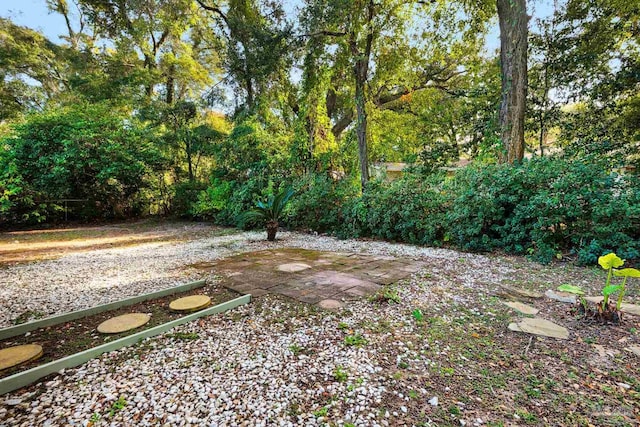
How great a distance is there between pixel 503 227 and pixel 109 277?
14.7ft

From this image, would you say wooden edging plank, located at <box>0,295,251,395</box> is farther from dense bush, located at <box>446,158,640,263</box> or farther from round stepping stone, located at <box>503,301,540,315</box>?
dense bush, located at <box>446,158,640,263</box>

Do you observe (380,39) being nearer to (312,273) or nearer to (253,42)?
(253,42)

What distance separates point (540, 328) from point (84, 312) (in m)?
2.84

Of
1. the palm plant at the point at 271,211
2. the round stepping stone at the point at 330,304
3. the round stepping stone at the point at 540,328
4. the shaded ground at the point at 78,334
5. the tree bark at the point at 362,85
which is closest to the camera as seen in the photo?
the shaded ground at the point at 78,334

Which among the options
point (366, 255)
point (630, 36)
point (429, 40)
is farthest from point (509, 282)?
point (429, 40)

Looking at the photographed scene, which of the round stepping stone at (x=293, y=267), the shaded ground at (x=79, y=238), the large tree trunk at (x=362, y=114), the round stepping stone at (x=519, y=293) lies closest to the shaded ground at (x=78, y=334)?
the round stepping stone at (x=293, y=267)

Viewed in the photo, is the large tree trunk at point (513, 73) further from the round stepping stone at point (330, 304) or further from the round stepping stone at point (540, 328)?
the round stepping stone at point (330, 304)

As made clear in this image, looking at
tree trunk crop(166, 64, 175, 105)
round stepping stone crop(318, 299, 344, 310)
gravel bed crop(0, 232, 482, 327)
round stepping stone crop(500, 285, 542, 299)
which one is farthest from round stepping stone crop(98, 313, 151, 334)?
tree trunk crop(166, 64, 175, 105)

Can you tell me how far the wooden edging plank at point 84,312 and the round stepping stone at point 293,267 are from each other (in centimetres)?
86

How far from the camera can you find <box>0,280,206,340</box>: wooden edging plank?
159 cm

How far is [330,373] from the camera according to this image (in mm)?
1264

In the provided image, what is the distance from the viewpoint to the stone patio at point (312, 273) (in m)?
2.27

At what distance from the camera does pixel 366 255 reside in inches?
141

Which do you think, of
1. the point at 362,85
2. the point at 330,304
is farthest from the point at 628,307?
the point at 362,85
